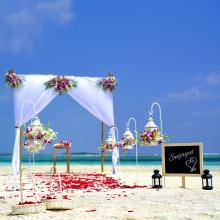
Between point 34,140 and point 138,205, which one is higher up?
point 34,140

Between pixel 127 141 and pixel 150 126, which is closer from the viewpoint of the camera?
pixel 150 126

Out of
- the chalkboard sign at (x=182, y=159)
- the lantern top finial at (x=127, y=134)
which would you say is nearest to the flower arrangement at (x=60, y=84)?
the lantern top finial at (x=127, y=134)

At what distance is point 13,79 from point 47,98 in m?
1.44

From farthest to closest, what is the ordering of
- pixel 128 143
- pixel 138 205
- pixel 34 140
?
pixel 128 143, pixel 34 140, pixel 138 205

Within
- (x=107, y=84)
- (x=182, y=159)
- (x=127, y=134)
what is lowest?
(x=182, y=159)

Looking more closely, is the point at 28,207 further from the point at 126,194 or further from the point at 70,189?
the point at 70,189

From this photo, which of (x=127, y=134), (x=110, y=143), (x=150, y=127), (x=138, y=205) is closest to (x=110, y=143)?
(x=110, y=143)

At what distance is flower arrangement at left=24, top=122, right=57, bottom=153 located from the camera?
1124 centimetres

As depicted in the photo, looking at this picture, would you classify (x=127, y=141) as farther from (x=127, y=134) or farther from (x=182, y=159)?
(x=182, y=159)

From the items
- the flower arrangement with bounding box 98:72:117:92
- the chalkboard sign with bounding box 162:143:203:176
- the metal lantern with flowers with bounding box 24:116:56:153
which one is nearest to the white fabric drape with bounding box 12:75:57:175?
the flower arrangement with bounding box 98:72:117:92

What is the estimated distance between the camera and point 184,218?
6.72m

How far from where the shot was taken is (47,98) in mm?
16391

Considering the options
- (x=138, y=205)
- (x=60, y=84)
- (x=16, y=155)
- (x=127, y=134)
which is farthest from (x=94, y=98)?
(x=138, y=205)

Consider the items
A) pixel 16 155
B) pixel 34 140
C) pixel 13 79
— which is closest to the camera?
pixel 34 140
